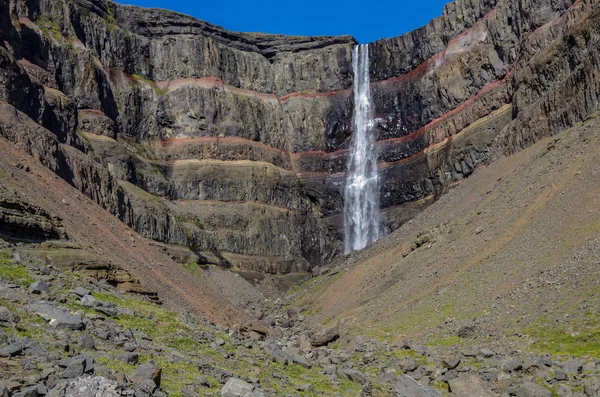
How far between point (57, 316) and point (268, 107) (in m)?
80.6

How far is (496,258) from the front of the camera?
39156 millimetres

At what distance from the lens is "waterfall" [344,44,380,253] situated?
81.9m

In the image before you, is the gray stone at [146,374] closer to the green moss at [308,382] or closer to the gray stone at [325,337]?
the green moss at [308,382]

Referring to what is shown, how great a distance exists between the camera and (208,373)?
15.4m

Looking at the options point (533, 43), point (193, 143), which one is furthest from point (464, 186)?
point (193, 143)

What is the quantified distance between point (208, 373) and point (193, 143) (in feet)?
238

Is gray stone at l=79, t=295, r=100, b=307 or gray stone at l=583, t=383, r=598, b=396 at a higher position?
gray stone at l=79, t=295, r=100, b=307

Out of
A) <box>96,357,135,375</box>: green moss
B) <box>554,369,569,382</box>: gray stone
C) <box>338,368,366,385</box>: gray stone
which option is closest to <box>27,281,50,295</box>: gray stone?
<box>96,357,135,375</box>: green moss

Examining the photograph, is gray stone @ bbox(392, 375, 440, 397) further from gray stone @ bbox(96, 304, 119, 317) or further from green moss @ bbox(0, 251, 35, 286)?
green moss @ bbox(0, 251, 35, 286)

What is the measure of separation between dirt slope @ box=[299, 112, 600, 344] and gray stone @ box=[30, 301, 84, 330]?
68.3 ft

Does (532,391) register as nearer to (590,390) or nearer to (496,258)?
(590,390)

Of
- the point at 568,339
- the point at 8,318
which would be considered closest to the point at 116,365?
the point at 8,318

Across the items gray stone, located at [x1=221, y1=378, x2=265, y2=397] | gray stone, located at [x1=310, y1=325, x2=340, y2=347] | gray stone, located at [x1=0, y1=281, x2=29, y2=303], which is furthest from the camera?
gray stone, located at [x1=310, y1=325, x2=340, y2=347]

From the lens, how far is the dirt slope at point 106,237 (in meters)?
31.9
